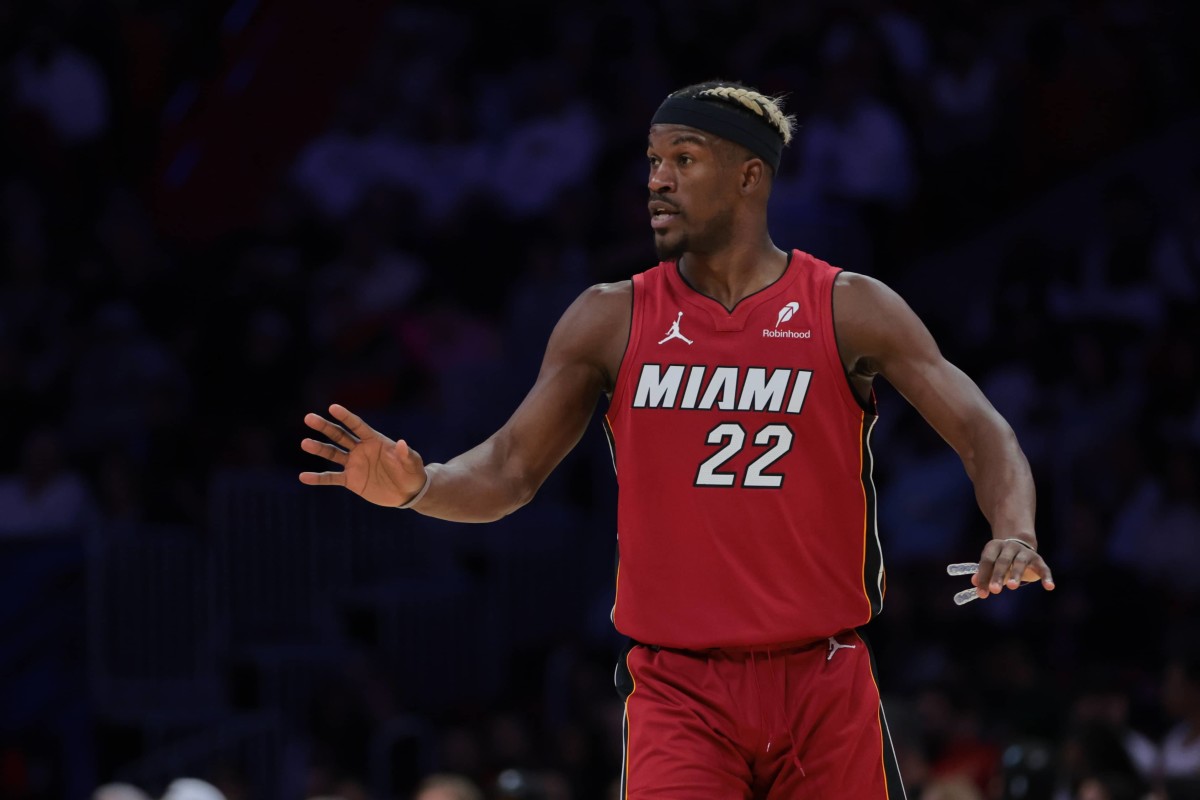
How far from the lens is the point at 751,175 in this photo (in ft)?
16.5

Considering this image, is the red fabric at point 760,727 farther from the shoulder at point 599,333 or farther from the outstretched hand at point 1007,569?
the shoulder at point 599,333

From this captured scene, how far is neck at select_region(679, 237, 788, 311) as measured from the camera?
5.02 metres

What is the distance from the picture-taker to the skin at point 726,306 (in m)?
4.72

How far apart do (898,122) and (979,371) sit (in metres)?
1.92

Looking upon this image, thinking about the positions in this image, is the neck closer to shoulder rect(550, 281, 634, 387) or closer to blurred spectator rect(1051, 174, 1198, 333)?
shoulder rect(550, 281, 634, 387)

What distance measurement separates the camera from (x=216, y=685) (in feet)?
36.8

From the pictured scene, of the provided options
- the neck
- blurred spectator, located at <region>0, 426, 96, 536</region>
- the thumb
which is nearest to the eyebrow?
the neck

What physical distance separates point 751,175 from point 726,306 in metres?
0.36

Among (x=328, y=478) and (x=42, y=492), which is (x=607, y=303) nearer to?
(x=328, y=478)

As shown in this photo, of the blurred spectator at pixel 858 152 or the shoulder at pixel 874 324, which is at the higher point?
the blurred spectator at pixel 858 152

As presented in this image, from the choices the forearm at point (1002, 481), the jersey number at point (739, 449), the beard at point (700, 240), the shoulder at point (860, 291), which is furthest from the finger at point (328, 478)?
the forearm at point (1002, 481)

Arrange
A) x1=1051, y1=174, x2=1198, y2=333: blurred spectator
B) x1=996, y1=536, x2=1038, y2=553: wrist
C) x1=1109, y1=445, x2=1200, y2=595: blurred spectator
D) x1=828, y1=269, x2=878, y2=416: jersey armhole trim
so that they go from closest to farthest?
x1=996, y1=536, x2=1038, y2=553: wrist
x1=828, y1=269, x2=878, y2=416: jersey armhole trim
x1=1109, y1=445, x2=1200, y2=595: blurred spectator
x1=1051, y1=174, x2=1198, y2=333: blurred spectator

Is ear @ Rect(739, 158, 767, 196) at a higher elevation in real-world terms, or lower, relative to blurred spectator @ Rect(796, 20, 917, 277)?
lower

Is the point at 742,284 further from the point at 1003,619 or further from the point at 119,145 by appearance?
the point at 119,145
